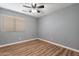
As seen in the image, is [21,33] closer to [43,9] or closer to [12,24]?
[12,24]

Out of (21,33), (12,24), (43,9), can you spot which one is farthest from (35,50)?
(43,9)

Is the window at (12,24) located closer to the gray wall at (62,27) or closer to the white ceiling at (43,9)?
the white ceiling at (43,9)

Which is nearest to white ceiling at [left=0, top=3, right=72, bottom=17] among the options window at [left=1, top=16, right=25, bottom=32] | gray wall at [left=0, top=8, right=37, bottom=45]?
gray wall at [left=0, top=8, right=37, bottom=45]

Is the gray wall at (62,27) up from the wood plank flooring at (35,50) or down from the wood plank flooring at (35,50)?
up

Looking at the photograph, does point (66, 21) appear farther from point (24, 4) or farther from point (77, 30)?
point (24, 4)

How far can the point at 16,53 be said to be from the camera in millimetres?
1345

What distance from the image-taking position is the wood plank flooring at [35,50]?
136 centimetres

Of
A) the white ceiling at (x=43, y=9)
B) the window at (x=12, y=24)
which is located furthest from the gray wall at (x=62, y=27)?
the window at (x=12, y=24)

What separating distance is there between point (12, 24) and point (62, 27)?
1107 mm

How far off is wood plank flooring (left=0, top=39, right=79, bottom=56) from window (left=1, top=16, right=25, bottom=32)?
35cm

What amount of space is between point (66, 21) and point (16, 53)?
125 cm

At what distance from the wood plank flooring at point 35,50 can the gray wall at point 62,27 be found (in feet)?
0.49

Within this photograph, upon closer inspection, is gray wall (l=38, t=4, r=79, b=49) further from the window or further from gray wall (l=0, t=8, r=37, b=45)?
the window

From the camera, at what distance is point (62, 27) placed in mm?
1494
